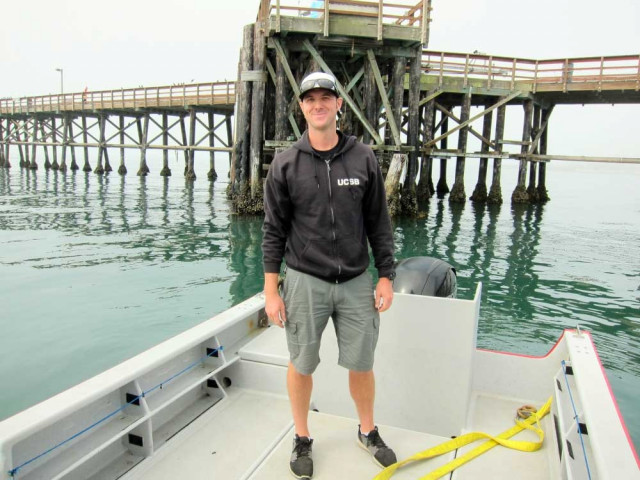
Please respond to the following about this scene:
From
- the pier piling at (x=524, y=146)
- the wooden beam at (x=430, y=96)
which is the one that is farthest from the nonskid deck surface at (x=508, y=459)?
the pier piling at (x=524, y=146)

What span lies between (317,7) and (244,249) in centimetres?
602

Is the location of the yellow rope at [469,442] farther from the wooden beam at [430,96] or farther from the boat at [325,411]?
the wooden beam at [430,96]

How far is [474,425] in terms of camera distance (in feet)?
9.75

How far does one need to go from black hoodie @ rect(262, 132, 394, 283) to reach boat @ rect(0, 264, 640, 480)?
640 millimetres

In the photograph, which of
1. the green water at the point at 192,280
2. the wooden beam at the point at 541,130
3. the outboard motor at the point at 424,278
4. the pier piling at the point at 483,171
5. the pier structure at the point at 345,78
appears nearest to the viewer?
the outboard motor at the point at 424,278

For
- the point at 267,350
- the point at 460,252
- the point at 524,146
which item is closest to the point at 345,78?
the point at 460,252

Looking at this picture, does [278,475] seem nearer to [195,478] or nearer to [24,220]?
[195,478]

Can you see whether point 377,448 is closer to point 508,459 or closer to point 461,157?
point 508,459

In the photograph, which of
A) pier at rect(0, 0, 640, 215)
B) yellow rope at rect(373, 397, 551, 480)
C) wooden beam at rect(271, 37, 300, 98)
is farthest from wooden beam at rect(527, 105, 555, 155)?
yellow rope at rect(373, 397, 551, 480)

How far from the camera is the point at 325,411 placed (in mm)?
3113

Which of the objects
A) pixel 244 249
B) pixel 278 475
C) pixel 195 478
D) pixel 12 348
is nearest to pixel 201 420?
pixel 195 478

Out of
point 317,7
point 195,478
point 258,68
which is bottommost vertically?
point 195,478

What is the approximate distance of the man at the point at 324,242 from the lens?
2.26 meters

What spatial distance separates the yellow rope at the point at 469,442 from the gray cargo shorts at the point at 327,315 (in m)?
0.52
